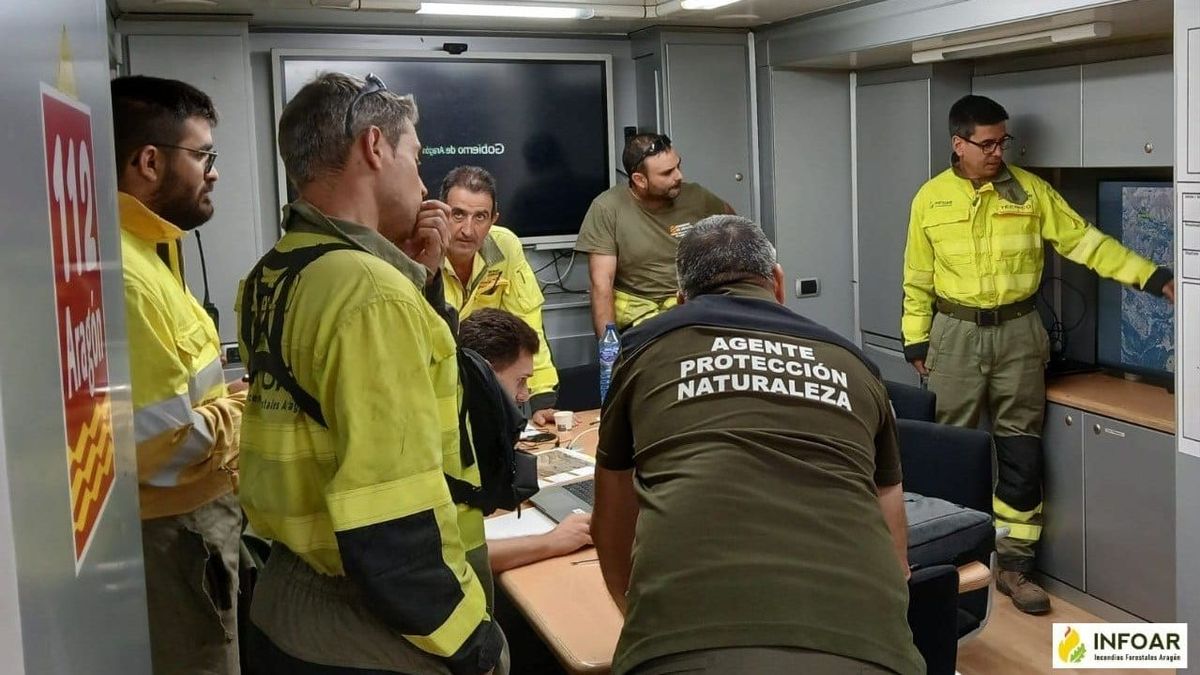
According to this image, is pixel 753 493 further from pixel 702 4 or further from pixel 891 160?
pixel 891 160

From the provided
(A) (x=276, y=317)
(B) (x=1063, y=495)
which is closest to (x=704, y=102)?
(B) (x=1063, y=495)

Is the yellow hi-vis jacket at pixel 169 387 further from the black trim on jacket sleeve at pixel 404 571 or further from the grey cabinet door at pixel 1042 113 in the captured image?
the grey cabinet door at pixel 1042 113

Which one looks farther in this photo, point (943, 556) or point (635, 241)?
point (635, 241)

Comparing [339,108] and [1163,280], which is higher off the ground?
[339,108]

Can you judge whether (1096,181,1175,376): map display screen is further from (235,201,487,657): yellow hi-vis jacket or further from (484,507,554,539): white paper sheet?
(235,201,487,657): yellow hi-vis jacket

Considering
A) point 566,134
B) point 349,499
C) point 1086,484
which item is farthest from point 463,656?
point 566,134

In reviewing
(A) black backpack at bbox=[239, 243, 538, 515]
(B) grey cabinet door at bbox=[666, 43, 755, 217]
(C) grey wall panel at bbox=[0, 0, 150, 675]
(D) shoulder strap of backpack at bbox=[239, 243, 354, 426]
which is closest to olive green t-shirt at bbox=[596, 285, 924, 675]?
(A) black backpack at bbox=[239, 243, 538, 515]

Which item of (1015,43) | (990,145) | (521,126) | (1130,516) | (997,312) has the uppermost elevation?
(1015,43)

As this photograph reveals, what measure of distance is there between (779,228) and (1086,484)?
73.2 inches

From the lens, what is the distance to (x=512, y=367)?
7.98 ft

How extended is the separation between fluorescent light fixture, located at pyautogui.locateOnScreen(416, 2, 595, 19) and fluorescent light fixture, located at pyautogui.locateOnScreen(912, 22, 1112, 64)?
4.66 ft

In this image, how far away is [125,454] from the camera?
129cm

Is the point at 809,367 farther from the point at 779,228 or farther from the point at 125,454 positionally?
the point at 779,228

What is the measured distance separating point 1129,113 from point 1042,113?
1.47 feet
